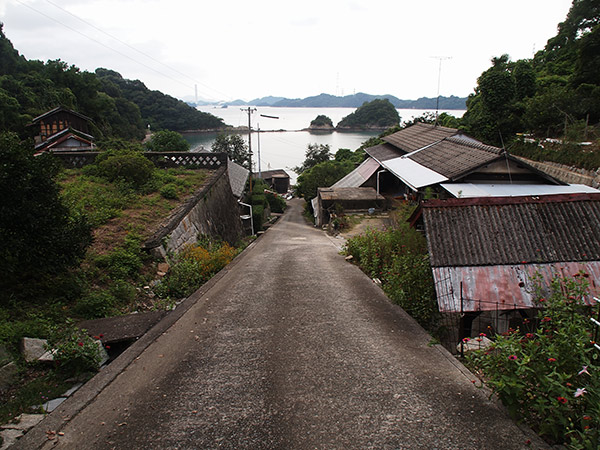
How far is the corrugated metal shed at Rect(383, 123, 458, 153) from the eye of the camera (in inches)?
915

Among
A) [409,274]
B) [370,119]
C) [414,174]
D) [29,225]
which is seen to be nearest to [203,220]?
[29,225]

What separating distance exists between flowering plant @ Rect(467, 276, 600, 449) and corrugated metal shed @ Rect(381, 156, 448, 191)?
1061cm

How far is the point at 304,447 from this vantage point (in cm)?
340

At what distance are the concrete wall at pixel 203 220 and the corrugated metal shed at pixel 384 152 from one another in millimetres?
12456

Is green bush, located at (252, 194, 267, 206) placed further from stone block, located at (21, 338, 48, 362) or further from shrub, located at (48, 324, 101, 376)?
stone block, located at (21, 338, 48, 362)

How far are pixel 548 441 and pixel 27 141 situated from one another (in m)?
7.58

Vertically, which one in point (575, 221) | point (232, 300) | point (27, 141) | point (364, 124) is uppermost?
point (364, 124)

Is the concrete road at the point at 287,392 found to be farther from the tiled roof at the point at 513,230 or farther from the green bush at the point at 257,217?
the green bush at the point at 257,217

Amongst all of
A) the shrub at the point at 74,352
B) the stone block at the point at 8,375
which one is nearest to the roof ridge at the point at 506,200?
the shrub at the point at 74,352

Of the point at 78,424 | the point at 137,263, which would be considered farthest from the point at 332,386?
the point at 137,263

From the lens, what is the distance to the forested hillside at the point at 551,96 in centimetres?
2120

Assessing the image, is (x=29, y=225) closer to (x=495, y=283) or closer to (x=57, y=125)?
(x=495, y=283)

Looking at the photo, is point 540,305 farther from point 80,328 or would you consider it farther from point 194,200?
point 194,200

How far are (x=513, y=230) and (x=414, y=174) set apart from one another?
9735 mm
